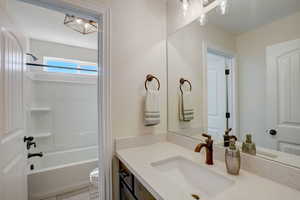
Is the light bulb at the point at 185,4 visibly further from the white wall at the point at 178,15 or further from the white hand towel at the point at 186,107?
the white hand towel at the point at 186,107

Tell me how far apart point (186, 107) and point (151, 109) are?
0.37 meters

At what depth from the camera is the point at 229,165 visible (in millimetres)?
783

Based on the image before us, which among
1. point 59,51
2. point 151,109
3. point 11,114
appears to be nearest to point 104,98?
point 151,109

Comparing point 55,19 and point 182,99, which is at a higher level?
point 55,19

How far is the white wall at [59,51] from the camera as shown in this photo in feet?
8.85

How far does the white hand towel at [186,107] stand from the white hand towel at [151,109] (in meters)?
0.28

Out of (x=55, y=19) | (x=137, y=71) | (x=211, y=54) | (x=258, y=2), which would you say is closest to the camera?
(x=258, y=2)

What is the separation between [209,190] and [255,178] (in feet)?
0.80

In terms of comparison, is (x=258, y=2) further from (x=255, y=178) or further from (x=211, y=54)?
(x=255, y=178)

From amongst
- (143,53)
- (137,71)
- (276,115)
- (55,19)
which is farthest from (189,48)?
(55,19)

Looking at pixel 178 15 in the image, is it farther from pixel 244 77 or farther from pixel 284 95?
pixel 284 95

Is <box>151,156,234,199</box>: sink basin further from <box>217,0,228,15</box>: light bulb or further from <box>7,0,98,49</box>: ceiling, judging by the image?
<box>7,0,98,49</box>: ceiling

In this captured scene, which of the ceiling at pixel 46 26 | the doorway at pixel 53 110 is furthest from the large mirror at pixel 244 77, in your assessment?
the ceiling at pixel 46 26

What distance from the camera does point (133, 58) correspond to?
4.25 ft
